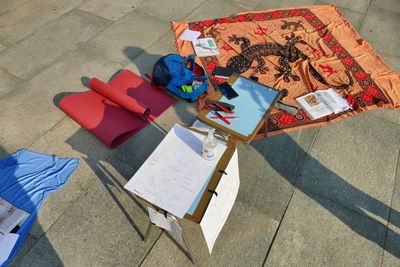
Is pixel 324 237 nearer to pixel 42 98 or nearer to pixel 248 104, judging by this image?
pixel 248 104

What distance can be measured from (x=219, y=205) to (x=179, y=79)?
7.41 feet

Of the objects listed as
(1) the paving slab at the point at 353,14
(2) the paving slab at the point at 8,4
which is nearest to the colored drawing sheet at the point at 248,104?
(1) the paving slab at the point at 353,14

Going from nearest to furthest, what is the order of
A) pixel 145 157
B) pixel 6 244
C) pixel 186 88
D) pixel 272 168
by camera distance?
1. pixel 6 244
2. pixel 272 168
3. pixel 145 157
4. pixel 186 88

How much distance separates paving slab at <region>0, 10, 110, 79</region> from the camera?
4.80 m

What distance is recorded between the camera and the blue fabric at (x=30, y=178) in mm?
3166

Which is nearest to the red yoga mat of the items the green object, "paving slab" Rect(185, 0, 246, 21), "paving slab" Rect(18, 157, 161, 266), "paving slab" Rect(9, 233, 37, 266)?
the green object

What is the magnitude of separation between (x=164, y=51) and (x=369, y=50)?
145 inches

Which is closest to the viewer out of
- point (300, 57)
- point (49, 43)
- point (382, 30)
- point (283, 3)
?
point (300, 57)

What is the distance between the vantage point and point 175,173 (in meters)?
2.33

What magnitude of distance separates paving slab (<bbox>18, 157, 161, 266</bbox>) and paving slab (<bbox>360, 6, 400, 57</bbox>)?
513 centimetres

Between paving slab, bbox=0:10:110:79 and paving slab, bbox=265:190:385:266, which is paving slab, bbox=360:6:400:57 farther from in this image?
paving slab, bbox=0:10:110:79

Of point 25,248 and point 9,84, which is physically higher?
point 9,84

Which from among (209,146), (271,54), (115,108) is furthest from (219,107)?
(271,54)

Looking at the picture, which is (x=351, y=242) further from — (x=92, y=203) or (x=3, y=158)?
(x=3, y=158)
